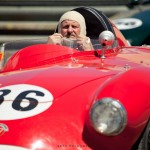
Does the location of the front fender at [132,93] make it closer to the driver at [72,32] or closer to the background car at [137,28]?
the driver at [72,32]

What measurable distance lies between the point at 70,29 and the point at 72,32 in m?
0.04

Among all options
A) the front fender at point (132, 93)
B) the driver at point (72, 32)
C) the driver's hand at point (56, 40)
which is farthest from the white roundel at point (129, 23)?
the front fender at point (132, 93)

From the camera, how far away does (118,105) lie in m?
3.30

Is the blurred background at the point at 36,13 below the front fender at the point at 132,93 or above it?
below

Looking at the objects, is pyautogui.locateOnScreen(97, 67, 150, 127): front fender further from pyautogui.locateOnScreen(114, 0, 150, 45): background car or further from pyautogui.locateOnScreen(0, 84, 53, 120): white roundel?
pyautogui.locateOnScreen(114, 0, 150, 45): background car

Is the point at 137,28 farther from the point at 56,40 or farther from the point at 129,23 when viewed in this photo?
the point at 56,40

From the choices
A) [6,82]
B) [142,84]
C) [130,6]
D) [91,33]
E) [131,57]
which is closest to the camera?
[142,84]

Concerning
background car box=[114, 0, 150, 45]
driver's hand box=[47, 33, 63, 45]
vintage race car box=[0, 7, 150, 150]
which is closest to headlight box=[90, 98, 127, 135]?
vintage race car box=[0, 7, 150, 150]

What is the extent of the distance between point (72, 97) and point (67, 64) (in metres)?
0.73

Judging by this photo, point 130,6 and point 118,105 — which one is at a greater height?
point 118,105

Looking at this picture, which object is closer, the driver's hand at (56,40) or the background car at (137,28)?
the driver's hand at (56,40)

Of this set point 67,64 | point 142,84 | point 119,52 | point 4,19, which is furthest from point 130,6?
point 142,84

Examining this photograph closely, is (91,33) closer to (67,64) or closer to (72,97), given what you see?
(67,64)

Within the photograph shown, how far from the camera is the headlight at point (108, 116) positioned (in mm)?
3279
